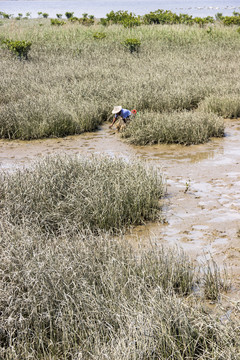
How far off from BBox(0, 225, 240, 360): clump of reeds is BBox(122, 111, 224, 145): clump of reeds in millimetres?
4627

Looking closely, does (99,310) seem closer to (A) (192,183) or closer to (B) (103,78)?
(A) (192,183)

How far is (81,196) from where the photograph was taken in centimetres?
488

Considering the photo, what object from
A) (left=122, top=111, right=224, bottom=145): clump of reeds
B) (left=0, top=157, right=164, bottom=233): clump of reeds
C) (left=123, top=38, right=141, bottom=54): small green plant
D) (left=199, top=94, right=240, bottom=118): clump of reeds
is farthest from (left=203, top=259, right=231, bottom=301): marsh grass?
(left=123, top=38, right=141, bottom=54): small green plant

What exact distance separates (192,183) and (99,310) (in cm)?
353

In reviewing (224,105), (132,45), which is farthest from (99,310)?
(132,45)

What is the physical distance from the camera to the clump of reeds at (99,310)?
2.42m

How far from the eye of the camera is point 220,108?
9.77 metres

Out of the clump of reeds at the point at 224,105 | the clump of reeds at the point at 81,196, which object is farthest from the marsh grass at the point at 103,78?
the clump of reeds at the point at 81,196

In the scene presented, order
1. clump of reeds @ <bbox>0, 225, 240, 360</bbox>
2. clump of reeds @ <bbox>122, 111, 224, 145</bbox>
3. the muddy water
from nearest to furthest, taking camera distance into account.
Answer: clump of reeds @ <bbox>0, 225, 240, 360</bbox> < the muddy water < clump of reeds @ <bbox>122, 111, 224, 145</bbox>

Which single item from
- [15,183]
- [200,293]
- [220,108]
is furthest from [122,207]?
[220,108]

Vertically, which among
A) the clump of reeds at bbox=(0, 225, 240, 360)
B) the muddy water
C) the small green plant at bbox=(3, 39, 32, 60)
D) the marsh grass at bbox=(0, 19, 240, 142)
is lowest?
the muddy water

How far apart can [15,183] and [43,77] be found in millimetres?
7812

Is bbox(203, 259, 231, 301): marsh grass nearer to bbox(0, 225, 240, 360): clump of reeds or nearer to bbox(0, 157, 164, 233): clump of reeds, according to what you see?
bbox(0, 225, 240, 360): clump of reeds

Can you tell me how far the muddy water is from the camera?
14.1ft
